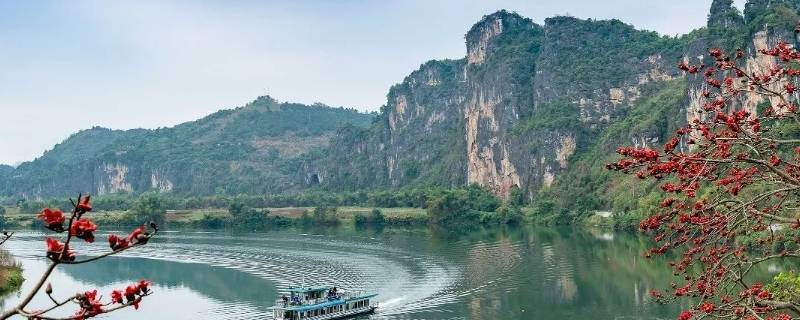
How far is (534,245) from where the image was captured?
241 feet

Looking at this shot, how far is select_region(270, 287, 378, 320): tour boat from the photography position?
42312mm

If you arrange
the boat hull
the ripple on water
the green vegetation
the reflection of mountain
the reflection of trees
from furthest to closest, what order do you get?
the green vegetation < the reflection of mountain < the ripple on water < the boat hull < the reflection of trees

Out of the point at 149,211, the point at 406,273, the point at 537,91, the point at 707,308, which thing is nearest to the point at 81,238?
the point at 707,308

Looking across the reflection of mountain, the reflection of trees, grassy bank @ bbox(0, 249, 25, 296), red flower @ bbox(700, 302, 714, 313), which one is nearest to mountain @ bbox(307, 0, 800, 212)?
the reflection of trees

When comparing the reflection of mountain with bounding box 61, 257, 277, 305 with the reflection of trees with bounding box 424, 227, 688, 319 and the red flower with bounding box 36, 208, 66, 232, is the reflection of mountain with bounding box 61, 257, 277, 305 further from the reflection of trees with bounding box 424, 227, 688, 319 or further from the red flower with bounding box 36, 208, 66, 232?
the red flower with bounding box 36, 208, 66, 232

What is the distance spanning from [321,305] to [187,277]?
1959 cm

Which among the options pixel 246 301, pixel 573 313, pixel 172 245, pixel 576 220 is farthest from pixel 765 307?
pixel 576 220

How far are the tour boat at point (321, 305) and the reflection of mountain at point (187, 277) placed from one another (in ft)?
14.5

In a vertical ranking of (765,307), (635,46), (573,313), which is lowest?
(573,313)

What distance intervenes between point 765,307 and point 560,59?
159031 millimetres

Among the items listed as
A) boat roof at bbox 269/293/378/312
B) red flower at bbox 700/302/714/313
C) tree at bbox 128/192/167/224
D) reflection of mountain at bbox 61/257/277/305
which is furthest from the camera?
tree at bbox 128/192/167/224

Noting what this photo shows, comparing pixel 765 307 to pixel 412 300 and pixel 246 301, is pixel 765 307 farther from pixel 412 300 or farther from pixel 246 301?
pixel 246 301

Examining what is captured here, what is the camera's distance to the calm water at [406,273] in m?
43.8

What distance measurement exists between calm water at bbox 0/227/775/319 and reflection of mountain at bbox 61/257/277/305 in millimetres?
99
